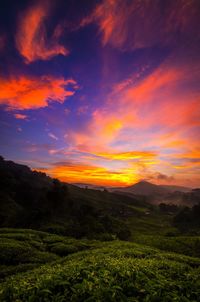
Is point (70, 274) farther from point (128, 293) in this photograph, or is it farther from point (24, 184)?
point (24, 184)

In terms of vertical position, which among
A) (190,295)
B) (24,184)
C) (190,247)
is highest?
(24,184)

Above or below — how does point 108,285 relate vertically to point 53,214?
above

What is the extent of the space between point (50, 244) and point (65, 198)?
220ft

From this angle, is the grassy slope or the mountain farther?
the mountain

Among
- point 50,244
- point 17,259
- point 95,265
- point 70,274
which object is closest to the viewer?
point 70,274

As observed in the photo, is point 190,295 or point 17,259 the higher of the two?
point 190,295

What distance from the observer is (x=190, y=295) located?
12664mm

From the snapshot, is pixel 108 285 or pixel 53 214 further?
pixel 53 214

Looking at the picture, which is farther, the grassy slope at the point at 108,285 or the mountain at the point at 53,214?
the mountain at the point at 53,214

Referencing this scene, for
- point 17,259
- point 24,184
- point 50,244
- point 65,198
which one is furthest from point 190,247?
point 24,184

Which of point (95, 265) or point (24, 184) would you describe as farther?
point (24, 184)

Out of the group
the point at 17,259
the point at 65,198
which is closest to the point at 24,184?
the point at 65,198

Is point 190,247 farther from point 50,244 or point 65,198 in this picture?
point 65,198

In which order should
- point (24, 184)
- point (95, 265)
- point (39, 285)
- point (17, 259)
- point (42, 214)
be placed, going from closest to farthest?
point (39, 285) → point (95, 265) → point (17, 259) → point (42, 214) → point (24, 184)
